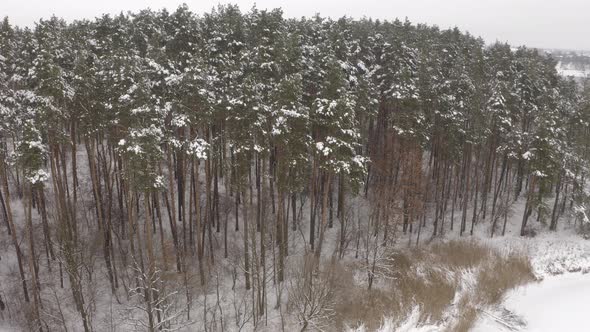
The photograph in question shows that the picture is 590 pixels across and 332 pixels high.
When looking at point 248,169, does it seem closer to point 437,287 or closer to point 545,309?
point 437,287

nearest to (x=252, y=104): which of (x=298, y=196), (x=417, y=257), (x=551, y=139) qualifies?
(x=298, y=196)

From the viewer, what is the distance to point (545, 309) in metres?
26.9

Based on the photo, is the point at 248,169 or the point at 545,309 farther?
the point at 545,309

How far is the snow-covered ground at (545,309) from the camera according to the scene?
83.8ft

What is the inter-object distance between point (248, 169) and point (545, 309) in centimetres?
2051

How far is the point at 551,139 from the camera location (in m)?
32.3

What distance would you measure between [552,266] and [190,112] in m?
27.6

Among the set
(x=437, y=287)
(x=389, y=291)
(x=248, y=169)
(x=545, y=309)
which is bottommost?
(x=545, y=309)

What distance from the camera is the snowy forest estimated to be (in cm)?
2311

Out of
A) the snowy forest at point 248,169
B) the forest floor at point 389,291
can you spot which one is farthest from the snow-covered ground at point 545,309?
the snowy forest at point 248,169

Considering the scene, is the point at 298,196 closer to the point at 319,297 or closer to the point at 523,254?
the point at 319,297

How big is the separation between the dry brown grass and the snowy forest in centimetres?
17

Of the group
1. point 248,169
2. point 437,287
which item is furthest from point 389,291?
point 248,169

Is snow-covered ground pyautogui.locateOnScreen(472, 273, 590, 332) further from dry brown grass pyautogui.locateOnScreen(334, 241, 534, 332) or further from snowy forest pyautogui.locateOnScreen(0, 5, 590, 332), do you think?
snowy forest pyautogui.locateOnScreen(0, 5, 590, 332)
